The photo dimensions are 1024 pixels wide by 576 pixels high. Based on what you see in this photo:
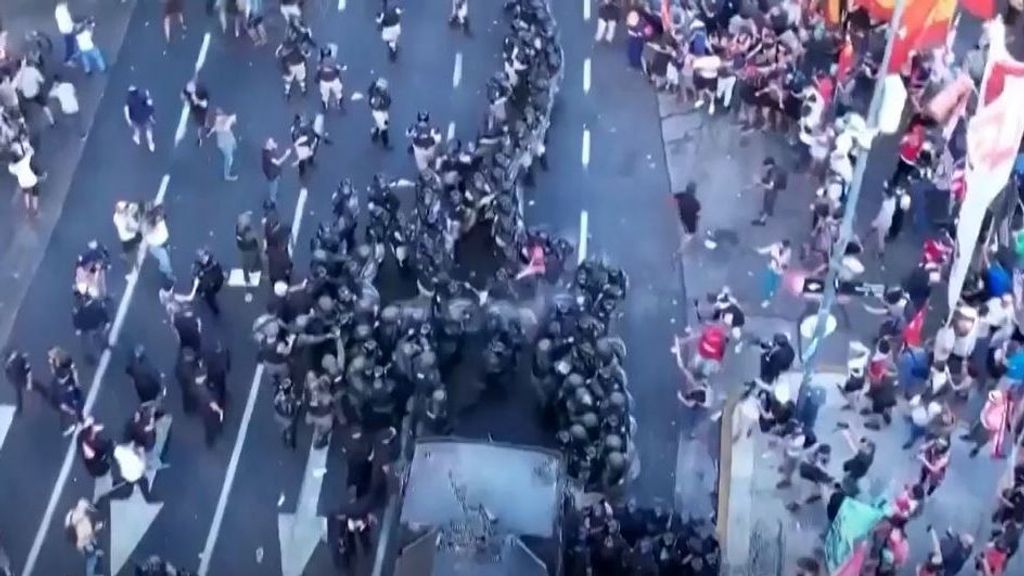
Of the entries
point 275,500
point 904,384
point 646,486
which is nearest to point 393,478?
point 275,500

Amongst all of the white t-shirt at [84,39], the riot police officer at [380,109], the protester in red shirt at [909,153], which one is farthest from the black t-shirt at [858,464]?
A: the white t-shirt at [84,39]

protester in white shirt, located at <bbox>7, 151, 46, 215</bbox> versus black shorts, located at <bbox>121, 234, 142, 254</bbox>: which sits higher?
protester in white shirt, located at <bbox>7, 151, 46, 215</bbox>

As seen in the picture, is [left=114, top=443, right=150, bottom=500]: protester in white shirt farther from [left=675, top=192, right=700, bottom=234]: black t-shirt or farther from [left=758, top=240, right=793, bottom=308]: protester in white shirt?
[left=758, top=240, right=793, bottom=308]: protester in white shirt

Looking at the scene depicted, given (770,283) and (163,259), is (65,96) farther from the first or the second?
(770,283)

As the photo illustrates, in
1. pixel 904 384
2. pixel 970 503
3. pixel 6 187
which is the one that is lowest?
pixel 970 503

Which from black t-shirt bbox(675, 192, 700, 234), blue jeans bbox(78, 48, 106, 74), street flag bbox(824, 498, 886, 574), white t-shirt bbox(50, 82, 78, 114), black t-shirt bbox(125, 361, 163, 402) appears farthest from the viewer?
blue jeans bbox(78, 48, 106, 74)

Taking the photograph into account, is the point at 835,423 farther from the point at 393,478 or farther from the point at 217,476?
the point at 217,476

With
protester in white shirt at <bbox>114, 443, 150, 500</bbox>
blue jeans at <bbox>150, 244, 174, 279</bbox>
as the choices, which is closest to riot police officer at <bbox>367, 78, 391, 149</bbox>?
blue jeans at <bbox>150, 244, 174, 279</bbox>
